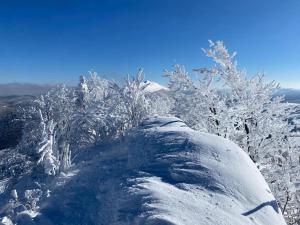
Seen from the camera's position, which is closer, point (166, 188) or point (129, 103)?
point (166, 188)

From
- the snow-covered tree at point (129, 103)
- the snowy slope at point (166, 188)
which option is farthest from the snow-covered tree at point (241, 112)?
the snowy slope at point (166, 188)

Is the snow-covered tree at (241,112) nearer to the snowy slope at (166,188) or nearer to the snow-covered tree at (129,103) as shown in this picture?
the snow-covered tree at (129,103)

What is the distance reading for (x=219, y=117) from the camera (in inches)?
554

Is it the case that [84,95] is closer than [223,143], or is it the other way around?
[223,143]

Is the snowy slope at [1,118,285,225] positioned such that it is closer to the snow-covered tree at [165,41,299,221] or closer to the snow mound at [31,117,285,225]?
the snow mound at [31,117,285,225]

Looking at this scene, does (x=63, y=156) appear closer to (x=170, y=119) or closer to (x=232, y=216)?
(x=170, y=119)

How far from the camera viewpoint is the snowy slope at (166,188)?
6141mm

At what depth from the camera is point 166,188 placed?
6773mm

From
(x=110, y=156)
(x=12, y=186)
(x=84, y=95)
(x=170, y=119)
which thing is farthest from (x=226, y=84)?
(x=12, y=186)

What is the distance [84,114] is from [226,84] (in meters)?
7.09

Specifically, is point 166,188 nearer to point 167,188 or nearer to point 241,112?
point 167,188

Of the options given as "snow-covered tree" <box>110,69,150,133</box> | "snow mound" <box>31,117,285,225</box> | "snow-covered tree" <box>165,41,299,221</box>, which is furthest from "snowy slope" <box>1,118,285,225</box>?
"snow-covered tree" <box>165,41,299,221</box>

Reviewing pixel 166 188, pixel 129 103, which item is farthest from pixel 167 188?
pixel 129 103

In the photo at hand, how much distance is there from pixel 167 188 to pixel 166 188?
0.02 meters
